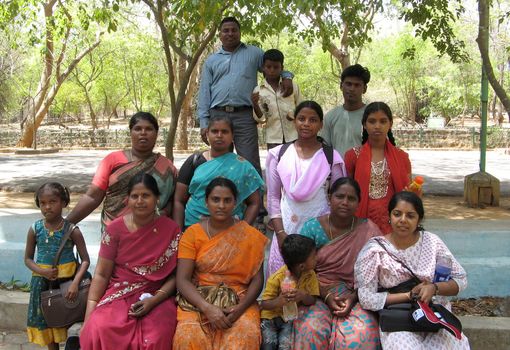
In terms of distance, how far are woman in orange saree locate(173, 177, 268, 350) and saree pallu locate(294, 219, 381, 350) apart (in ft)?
0.94

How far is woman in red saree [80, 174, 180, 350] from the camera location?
2.91m

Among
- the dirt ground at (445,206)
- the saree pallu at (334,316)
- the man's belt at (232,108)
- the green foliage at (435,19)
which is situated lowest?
the dirt ground at (445,206)

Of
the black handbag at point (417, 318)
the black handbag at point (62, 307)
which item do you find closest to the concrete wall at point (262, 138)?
the black handbag at point (62, 307)

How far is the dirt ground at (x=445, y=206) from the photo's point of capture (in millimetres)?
Result: 7664

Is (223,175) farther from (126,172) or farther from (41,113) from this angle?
(41,113)

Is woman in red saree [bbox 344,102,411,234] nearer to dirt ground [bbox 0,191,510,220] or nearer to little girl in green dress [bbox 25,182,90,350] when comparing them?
little girl in green dress [bbox 25,182,90,350]

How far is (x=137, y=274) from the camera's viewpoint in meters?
3.04

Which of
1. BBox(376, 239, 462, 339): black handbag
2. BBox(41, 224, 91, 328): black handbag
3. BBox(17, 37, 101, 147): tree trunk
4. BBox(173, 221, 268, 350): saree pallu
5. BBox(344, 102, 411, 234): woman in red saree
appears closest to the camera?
BBox(376, 239, 462, 339): black handbag

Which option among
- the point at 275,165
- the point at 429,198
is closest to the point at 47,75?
the point at 429,198

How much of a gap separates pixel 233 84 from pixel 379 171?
1905 millimetres

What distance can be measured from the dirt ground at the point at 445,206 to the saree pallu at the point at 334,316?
4.57 meters

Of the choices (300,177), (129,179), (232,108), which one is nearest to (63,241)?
(129,179)

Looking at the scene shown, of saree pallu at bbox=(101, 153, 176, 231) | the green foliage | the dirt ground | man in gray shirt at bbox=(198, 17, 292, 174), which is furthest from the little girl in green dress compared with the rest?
the green foliage

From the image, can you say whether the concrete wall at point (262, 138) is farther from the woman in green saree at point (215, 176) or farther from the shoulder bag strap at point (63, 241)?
the shoulder bag strap at point (63, 241)
